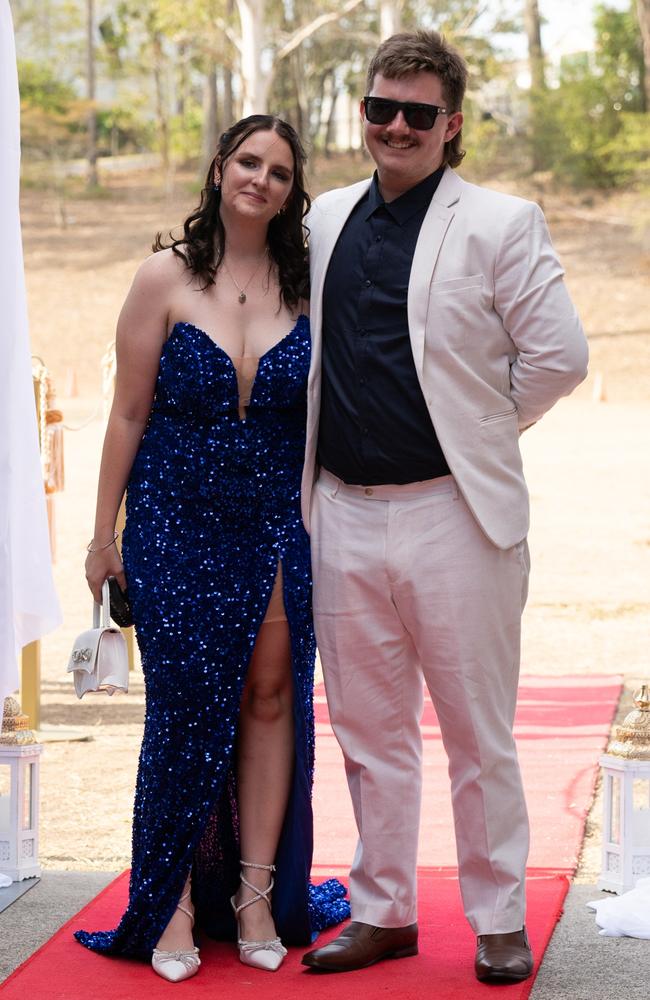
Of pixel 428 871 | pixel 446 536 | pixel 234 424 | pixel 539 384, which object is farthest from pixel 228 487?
pixel 428 871

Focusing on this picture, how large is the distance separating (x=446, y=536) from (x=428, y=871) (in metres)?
1.60

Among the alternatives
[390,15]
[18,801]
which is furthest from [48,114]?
[18,801]

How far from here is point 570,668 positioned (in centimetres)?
792

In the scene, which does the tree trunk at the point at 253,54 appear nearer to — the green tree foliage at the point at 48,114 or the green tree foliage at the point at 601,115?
the green tree foliage at the point at 601,115

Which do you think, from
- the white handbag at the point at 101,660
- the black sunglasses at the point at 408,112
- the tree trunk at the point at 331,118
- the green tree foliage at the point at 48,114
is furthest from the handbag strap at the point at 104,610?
the tree trunk at the point at 331,118

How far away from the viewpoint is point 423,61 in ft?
11.2

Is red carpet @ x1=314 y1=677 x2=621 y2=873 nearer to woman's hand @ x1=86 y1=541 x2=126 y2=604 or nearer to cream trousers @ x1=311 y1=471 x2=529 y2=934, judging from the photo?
cream trousers @ x1=311 y1=471 x2=529 y2=934

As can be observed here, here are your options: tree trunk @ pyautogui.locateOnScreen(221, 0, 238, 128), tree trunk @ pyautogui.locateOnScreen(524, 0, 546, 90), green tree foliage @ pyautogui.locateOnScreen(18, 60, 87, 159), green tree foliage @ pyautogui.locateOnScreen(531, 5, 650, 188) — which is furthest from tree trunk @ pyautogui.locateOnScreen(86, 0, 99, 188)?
tree trunk @ pyautogui.locateOnScreen(524, 0, 546, 90)

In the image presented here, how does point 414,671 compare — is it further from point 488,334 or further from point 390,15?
point 390,15

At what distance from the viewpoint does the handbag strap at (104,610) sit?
365 cm

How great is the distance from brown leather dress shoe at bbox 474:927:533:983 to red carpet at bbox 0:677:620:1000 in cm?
3

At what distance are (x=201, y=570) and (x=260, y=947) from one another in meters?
0.94

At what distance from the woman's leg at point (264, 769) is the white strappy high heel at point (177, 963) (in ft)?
0.47

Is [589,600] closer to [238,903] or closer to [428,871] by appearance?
[428,871]
